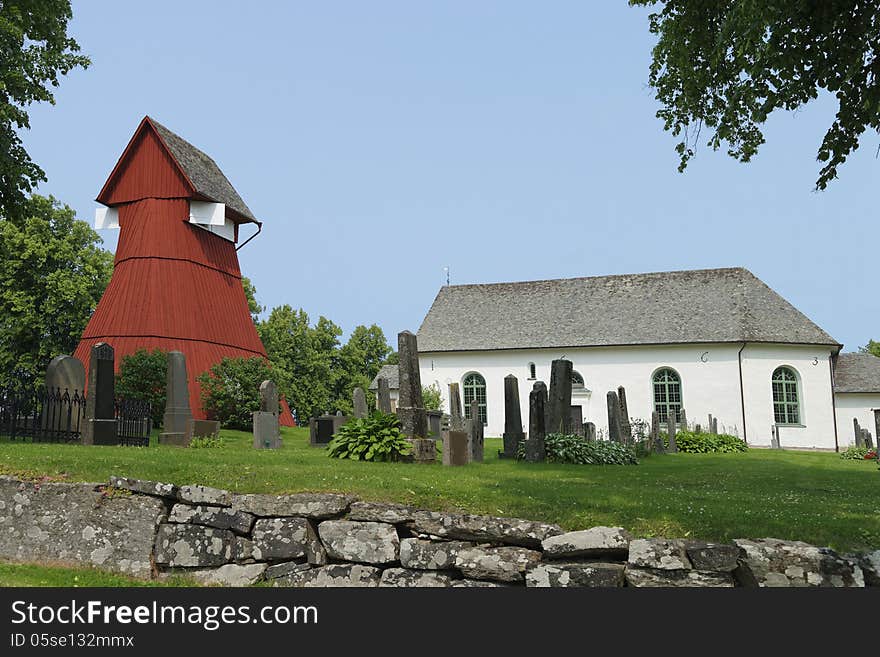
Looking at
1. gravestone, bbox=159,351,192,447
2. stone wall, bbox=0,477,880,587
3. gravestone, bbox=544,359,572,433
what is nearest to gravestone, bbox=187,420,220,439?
gravestone, bbox=159,351,192,447

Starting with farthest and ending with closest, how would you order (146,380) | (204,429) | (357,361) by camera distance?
(357,361)
(146,380)
(204,429)

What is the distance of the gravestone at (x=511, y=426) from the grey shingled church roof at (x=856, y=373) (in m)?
24.5

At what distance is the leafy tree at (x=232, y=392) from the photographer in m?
26.4

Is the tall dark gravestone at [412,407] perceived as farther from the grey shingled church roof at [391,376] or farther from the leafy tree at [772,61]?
the grey shingled church roof at [391,376]

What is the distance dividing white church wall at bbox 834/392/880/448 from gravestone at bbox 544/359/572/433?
24084 millimetres

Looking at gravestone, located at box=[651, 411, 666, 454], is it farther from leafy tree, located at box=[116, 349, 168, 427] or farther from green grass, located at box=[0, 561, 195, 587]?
green grass, located at box=[0, 561, 195, 587]

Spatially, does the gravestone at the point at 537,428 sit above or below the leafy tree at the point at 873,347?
below

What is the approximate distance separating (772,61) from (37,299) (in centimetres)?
3467

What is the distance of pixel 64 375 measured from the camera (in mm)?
16625

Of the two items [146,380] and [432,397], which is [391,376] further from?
[146,380]

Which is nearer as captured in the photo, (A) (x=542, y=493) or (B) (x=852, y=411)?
(A) (x=542, y=493)

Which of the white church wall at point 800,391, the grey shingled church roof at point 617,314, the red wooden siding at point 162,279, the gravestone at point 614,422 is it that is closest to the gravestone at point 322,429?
the gravestone at point 614,422

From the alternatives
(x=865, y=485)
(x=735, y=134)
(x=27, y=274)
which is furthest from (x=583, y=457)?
(x=27, y=274)

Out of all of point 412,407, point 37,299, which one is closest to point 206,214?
point 37,299
